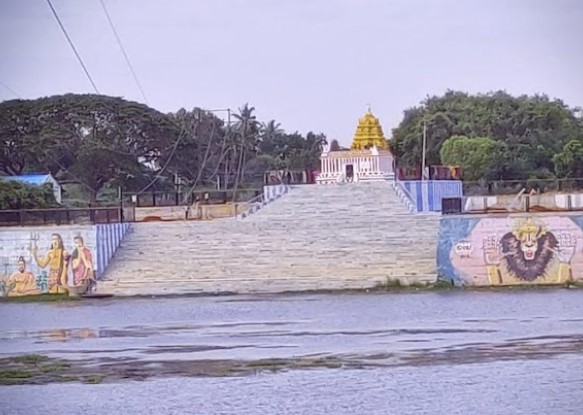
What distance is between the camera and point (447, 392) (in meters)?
14.9

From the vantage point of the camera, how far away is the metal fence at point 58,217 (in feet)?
136

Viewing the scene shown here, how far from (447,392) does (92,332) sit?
12357mm

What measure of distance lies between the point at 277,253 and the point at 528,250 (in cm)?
791

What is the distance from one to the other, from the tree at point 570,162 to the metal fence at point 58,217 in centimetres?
2836

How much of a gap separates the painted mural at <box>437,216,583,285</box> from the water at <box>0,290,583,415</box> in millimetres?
2454

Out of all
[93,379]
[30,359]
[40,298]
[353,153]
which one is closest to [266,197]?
[40,298]

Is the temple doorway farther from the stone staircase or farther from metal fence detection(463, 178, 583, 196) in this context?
the stone staircase

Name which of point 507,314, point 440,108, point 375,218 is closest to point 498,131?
point 440,108

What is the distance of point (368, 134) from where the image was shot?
7125 centimetres

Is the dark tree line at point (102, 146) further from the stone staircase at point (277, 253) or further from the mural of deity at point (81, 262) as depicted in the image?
the mural of deity at point (81, 262)

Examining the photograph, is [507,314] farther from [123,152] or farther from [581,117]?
[581,117]

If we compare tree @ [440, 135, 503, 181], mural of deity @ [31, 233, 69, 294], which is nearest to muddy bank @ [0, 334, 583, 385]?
mural of deity @ [31, 233, 69, 294]

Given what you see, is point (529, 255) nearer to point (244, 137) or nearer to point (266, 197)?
point (266, 197)

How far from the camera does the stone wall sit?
127 feet
